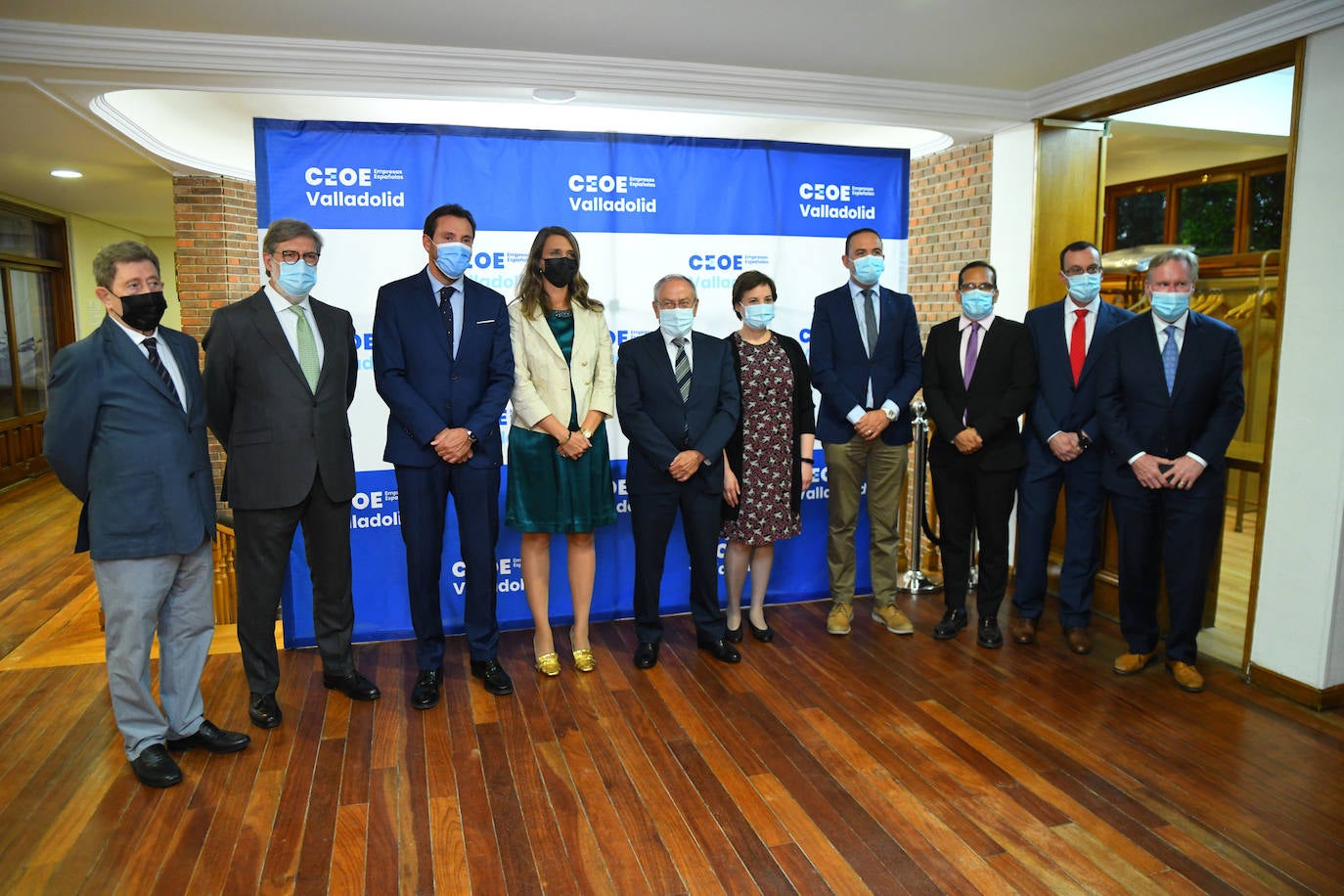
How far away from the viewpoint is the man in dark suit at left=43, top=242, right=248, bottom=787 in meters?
2.74

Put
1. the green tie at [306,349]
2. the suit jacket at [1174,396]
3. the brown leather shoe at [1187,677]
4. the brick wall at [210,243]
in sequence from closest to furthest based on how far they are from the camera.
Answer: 1. the green tie at [306,349]
2. the suit jacket at [1174,396]
3. the brown leather shoe at [1187,677]
4. the brick wall at [210,243]

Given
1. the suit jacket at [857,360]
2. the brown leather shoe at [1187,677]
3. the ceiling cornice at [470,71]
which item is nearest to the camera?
the brown leather shoe at [1187,677]

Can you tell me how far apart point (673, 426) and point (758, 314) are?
2.08 ft

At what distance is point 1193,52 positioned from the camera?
3.96 meters

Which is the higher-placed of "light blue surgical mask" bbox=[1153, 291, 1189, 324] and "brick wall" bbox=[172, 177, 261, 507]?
"brick wall" bbox=[172, 177, 261, 507]

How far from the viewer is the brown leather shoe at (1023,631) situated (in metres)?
4.18

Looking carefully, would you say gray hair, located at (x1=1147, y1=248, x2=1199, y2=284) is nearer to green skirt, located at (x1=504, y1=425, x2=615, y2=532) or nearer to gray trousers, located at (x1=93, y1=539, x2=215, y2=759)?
green skirt, located at (x1=504, y1=425, x2=615, y2=532)

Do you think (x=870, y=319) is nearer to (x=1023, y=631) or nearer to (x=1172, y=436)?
(x=1172, y=436)

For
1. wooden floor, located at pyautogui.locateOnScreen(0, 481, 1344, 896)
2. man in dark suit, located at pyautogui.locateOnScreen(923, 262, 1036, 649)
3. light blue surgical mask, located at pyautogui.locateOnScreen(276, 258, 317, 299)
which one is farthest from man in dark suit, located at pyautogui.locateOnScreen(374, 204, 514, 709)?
man in dark suit, located at pyautogui.locateOnScreen(923, 262, 1036, 649)

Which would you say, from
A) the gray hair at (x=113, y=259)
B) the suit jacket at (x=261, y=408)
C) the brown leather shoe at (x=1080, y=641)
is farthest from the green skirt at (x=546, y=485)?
the brown leather shoe at (x=1080, y=641)

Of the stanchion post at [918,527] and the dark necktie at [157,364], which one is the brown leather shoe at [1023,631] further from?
the dark necktie at [157,364]

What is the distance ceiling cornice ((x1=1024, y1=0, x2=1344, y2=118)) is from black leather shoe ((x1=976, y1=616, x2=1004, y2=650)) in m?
2.71

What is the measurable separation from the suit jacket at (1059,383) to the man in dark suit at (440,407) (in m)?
2.31

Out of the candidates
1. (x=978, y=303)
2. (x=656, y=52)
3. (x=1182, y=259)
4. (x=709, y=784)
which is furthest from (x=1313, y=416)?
(x=656, y=52)
